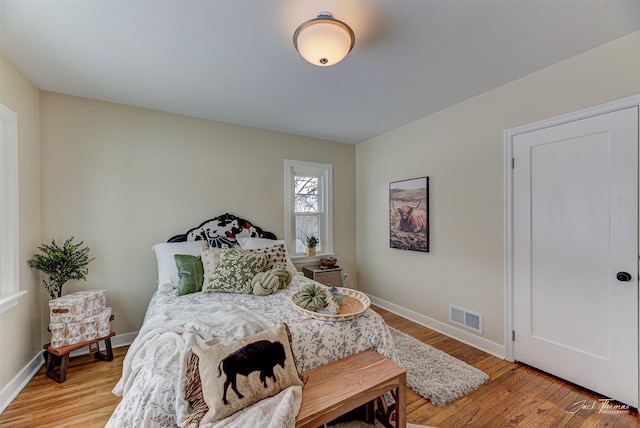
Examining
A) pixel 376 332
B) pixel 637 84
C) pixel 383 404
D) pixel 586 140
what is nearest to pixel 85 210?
pixel 376 332

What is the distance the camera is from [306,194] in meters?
4.06

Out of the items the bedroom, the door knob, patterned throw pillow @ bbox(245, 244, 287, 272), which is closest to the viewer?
the door knob

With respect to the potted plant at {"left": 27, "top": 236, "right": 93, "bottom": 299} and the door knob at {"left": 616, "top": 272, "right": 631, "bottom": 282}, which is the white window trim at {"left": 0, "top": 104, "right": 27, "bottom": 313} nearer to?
the potted plant at {"left": 27, "top": 236, "right": 93, "bottom": 299}

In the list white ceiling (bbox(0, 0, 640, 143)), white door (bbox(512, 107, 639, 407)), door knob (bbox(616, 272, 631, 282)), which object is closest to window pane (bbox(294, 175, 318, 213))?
white ceiling (bbox(0, 0, 640, 143))

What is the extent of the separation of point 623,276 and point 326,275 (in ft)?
9.15

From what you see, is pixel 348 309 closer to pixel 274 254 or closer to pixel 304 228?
pixel 274 254

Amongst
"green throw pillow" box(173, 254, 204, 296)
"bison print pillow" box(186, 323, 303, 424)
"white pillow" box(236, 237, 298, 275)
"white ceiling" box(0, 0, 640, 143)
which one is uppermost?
"white ceiling" box(0, 0, 640, 143)

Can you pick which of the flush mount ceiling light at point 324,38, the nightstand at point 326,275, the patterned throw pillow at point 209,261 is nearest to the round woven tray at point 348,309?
the patterned throw pillow at point 209,261

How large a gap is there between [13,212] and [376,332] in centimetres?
288

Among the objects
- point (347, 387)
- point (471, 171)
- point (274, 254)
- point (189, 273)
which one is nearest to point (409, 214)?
point (471, 171)

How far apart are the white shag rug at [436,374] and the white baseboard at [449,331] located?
16.5 inches

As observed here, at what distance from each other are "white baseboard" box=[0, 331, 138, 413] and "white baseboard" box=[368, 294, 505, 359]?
125 inches

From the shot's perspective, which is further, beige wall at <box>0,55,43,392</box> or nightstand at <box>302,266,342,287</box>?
nightstand at <box>302,266,342,287</box>

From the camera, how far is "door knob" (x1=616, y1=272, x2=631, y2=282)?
1859 millimetres
